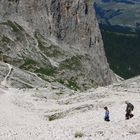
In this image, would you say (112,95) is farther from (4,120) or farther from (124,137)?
(124,137)

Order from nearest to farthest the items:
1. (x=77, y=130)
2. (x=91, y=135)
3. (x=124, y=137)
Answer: (x=124, y=137) < (x=91, y=135) < (x=77, y=130)

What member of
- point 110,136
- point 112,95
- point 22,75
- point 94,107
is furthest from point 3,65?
point 110,136

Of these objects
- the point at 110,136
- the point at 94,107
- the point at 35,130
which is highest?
the point at 110,136

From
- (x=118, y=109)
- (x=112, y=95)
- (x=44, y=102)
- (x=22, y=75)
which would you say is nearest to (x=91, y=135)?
(x=118, y=109)

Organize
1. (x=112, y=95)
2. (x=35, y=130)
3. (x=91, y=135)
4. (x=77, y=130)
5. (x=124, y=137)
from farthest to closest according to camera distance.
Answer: (x=112, y=95)
(x=35, y=130)
(x=77, y=130)
(x=91, y=135)
(x=124, y=137)

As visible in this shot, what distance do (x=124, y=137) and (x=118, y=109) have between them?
85.8 feet

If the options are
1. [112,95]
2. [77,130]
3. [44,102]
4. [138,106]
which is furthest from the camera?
[44,102]

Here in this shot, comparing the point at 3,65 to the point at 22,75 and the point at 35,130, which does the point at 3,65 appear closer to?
the point at 22,75

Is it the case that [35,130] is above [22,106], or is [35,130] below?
above

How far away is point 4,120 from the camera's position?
68.8 metres

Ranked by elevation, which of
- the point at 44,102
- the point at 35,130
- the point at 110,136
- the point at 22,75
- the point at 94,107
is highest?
the point at 110,136

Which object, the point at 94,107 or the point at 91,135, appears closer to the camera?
the point at 91,135

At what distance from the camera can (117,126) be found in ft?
156

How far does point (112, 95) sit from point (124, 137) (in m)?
48.2
